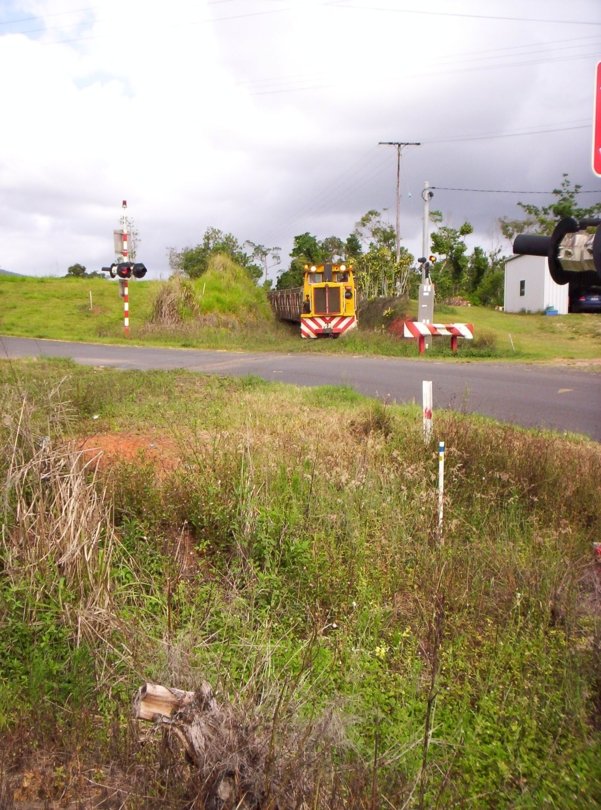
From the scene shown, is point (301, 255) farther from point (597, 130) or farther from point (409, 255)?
point (597, 130)

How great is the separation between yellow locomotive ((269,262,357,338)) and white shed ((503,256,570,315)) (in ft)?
39.1

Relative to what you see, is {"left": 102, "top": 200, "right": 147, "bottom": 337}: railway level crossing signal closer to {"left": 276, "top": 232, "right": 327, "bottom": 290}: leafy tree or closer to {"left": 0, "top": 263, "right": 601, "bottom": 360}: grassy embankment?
{"left": 0, "top": 263, "right": 601, "bottom": 360}: grassy embankment

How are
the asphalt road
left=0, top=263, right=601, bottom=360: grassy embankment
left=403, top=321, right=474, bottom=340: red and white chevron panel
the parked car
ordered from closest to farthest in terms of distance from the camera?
1. the parked car
2. the asphalt road
3. left=403, top=321, right=474, bottom=340: red and white chevron panel
4. left=0, top=263, right=601, bottom=360: grassy embankment

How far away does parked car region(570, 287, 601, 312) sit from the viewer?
2305 mm

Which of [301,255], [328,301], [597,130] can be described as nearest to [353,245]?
[301,255]

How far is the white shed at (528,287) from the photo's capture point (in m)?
36.1

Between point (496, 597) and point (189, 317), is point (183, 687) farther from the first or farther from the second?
point (189, 317)

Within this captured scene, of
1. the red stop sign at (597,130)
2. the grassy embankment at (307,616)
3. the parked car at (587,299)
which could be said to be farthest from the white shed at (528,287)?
the parked car at (587,299)

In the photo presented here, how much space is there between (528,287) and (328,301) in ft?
55.3

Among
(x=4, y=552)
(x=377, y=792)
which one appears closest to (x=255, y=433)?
(x=4, y=552)

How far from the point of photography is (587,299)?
2.32 metres

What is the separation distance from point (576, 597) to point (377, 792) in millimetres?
2172

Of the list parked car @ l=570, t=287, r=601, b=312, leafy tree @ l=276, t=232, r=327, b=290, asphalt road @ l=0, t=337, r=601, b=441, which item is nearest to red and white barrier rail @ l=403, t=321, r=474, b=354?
asphalt road @ l=0, t=337, r=601, b=441

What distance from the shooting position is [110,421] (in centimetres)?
784
